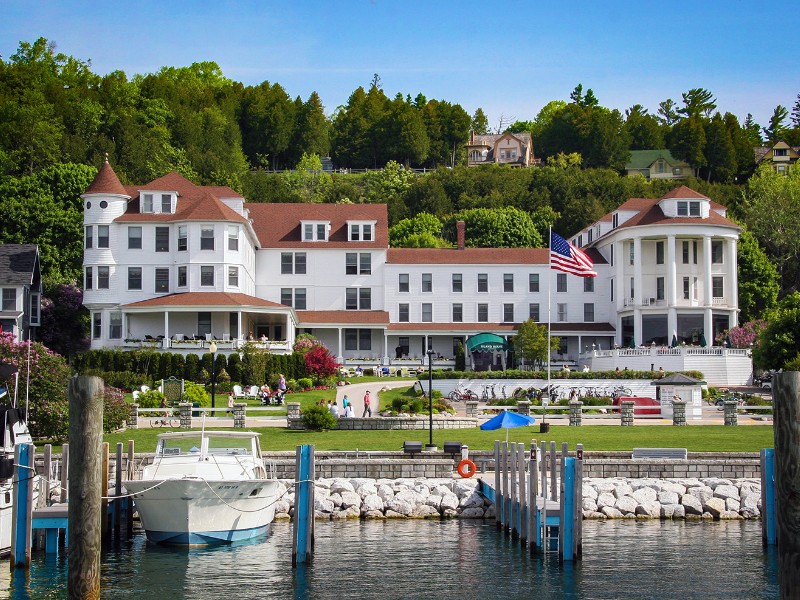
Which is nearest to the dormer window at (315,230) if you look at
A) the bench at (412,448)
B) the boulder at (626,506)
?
the bench at (412,448)

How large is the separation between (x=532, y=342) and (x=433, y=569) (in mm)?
50043

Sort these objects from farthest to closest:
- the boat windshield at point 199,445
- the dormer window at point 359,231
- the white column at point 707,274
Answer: the dormer window at point 359,231, the white column at point 707,274, the boat windshield at point 199,445

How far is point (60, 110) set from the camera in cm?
11012

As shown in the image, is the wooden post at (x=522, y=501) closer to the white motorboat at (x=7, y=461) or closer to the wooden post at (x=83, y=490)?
the white motorboat at (x=7, y=461)

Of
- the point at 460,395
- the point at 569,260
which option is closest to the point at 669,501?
the point at 460,395

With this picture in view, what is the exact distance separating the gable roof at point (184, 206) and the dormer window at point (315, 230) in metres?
7.66

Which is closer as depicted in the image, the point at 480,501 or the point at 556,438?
the point at 480,501

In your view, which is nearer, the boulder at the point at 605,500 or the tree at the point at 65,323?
the boulder at the point at 605,500

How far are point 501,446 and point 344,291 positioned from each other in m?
53.3

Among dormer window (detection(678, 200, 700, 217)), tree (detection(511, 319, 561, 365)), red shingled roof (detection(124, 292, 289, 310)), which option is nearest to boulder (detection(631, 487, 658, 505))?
red shingled roof (detection(124, 292, 289, 310))

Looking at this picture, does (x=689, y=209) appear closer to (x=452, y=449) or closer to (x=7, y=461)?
(x=452, y=449)

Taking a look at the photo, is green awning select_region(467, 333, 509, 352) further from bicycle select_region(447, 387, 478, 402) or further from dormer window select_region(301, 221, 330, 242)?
dormer window select_region(301, 221, 330, 242)

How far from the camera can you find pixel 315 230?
83.1 meters

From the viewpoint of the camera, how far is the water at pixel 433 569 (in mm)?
22219
